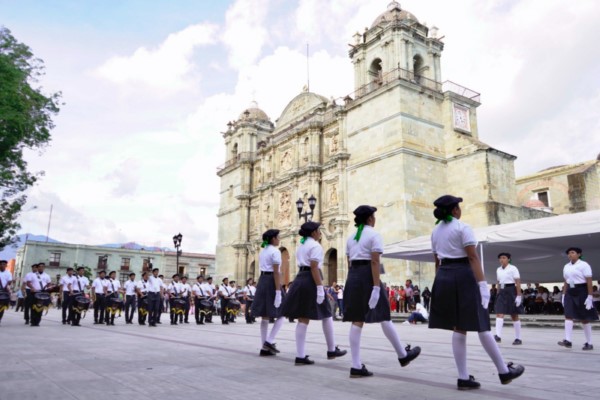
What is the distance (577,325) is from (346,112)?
18.7 m

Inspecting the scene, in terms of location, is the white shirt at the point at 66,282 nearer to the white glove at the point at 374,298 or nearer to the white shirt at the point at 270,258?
the white shirt at the point at 270,258

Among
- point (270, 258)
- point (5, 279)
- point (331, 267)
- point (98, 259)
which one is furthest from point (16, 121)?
point (98, 259)

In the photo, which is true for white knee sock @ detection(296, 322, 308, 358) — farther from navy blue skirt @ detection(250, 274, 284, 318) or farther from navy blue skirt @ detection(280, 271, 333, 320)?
navy blue skirt @ detection(250, 274, 284, 318)

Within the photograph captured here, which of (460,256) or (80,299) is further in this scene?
(80,299)

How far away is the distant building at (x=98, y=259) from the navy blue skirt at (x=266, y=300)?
48.9m

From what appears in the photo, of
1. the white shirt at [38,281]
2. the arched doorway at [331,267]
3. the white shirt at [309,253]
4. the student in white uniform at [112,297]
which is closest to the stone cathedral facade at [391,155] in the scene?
the arched doorway at [331,267]

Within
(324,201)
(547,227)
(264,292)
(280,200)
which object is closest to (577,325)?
(547,227)

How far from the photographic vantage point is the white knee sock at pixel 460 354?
13.7 feet

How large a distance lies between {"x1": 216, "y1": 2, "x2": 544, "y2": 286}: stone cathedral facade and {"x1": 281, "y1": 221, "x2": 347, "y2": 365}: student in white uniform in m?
18.0

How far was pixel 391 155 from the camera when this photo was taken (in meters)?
24.9

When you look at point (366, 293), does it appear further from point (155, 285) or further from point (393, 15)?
point (393, 15)

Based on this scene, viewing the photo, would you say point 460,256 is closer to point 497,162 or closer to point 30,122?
point 30,122

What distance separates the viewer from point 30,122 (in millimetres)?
16938

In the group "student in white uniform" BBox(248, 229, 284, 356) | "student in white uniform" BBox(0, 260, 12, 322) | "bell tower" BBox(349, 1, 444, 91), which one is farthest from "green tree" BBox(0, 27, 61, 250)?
"bell tower" BBox(349, 1, 444, 91)
